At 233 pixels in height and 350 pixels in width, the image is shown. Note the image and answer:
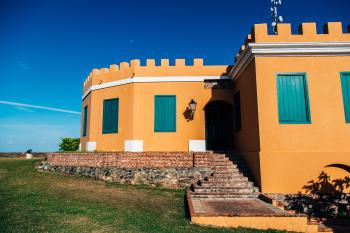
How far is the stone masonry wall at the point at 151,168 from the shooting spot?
858cm

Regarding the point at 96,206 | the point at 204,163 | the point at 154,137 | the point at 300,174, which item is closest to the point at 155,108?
the point at 154,137

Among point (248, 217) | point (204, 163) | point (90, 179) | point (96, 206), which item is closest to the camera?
point (248, 217)

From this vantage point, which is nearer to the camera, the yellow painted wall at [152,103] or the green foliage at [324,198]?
the green foliage at [324,198]

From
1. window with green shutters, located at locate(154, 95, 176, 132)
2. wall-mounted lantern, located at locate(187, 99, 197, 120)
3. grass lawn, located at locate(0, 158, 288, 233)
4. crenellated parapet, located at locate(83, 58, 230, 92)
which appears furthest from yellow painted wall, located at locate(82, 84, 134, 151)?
wall-mounted lantern, located at locate(187, 99, 197, 120)

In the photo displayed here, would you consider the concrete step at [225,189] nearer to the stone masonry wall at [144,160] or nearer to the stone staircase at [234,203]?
the stone staircase at [234,203]

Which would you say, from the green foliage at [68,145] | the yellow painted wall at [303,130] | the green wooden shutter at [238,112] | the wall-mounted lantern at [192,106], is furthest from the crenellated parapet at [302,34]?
the green foliage at [68,145]

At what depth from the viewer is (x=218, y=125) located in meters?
11.4

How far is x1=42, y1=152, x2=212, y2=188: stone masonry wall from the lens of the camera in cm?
858

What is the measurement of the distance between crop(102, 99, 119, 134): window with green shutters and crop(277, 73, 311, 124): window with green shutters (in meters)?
7.95

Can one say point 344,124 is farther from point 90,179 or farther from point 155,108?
point 90,179

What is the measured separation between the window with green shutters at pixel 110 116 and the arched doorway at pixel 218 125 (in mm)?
4735

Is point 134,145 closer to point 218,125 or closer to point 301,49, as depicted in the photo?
point 218,125

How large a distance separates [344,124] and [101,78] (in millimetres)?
11613

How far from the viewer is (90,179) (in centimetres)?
944
